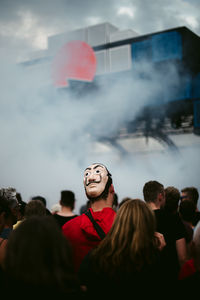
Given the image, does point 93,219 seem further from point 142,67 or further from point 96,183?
point 142,67

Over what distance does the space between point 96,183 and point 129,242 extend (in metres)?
0.81

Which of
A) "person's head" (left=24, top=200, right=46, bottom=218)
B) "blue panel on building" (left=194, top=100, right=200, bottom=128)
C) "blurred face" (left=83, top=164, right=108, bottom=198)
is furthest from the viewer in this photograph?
"blue panel on building" (left=194, top=100, right=200, bottom=128)

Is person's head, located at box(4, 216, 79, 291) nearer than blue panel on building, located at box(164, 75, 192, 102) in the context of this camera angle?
Yes

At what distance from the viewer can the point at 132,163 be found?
9.71 meters

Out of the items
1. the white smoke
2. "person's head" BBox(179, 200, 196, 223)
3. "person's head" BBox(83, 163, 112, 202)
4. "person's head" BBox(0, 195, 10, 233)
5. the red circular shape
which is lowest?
"person's head" BBox(179, 200, 196, 223)

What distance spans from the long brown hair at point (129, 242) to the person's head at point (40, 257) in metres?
0.41

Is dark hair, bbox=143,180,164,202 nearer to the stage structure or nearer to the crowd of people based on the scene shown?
the crowd of people

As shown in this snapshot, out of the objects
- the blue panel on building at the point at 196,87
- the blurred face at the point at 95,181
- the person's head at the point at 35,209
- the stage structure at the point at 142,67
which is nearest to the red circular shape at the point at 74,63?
the stage structure at the point at 142,67

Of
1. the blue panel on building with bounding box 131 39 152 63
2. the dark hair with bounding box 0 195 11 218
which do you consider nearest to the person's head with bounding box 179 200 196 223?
the dark hair with bounding box 0 195 11 218

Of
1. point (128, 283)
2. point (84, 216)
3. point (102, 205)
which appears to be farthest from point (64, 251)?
point (102, 205)

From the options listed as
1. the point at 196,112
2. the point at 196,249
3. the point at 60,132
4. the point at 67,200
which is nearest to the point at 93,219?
the point at 196,249

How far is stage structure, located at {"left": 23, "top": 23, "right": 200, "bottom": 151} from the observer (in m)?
8.73

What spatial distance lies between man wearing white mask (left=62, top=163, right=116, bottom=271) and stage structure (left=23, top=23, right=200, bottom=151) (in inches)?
252

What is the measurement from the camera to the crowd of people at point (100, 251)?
114cm
